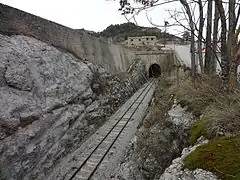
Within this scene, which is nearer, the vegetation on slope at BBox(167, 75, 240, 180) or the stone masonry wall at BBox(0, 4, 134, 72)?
the vegetation on slope at BBox(167, 75, 240, 180)

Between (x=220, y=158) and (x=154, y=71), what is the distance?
38.6m

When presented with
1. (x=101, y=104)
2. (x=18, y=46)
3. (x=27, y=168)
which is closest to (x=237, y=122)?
(x=27, y=168)

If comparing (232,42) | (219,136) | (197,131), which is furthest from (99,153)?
(219,136)

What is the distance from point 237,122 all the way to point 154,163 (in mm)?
2748

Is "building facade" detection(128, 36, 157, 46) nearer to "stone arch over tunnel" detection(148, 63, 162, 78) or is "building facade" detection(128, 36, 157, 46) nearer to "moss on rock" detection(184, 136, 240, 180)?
"stone arch over tunnel" detection(148, 63, 162, 78)

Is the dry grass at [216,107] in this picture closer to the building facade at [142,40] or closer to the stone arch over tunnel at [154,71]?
the stone arch over tunnel at [154,71]

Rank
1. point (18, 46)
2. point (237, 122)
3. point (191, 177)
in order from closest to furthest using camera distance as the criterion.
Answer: point (191, 177)
point (237, 122)
point (18, 46)

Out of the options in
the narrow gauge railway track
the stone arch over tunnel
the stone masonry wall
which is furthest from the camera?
the stone arch over tunnel

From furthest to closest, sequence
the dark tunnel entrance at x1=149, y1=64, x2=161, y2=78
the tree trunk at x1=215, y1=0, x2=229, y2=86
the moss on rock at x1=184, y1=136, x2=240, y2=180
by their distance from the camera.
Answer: the dark tunnel entrance at x1=149, y1=64, x2=161, y2=78
the tree trunk at x1=215, y1=0, x2=229, y2=86
the moss on rock at x1=184, y1=136, x2=240, y2=180

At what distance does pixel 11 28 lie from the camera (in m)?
9.63

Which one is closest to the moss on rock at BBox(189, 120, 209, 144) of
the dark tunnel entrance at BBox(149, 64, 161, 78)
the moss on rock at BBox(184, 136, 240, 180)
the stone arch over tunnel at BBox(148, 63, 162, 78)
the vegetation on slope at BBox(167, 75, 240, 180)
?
the vegetation on slope at BBox(167, 75, 240, 180)

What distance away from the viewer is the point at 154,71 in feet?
136

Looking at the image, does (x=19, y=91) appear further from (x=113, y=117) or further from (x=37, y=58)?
(x=113, y=117)

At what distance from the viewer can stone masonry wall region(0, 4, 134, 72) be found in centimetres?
962
